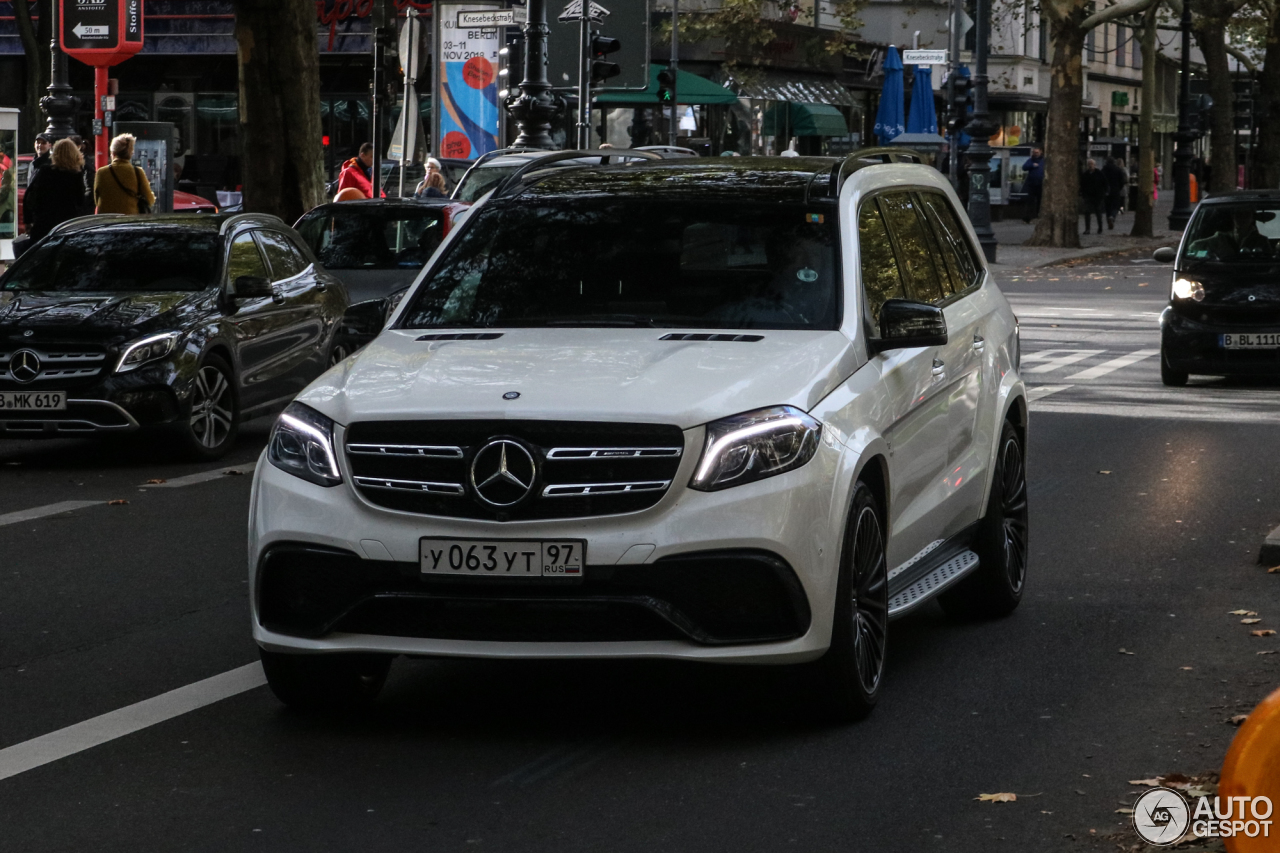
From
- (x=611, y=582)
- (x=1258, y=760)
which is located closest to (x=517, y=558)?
(x=611, y=582)

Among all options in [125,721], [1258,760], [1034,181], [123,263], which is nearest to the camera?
[1258,760]

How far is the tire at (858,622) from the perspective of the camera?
607 centimetres

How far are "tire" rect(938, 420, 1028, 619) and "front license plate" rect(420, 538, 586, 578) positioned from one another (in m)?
2.59

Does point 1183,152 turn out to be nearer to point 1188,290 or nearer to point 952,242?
point 1188,290

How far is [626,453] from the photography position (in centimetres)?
581

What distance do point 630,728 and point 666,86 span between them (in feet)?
129

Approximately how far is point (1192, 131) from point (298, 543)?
4831 centimetres

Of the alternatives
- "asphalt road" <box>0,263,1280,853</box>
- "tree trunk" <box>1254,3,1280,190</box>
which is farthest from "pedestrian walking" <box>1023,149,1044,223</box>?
"asphalt road" <box>0,263,1280,853</box>

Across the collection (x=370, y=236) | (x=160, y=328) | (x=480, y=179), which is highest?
(x=480, y=179)

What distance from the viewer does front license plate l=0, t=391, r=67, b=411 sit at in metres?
12.8

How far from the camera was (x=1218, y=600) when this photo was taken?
8492 millimetres

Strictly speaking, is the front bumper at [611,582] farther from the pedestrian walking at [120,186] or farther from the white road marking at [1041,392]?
the pedestrian walking at [120,186]

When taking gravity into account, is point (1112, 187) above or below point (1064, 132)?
below

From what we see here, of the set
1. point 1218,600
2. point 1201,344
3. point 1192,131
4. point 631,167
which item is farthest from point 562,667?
point 1192,131
